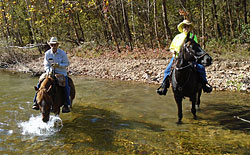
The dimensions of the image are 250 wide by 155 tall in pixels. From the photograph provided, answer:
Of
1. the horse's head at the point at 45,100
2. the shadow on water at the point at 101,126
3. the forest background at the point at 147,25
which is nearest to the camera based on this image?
the shadow on water at the point at 101,126

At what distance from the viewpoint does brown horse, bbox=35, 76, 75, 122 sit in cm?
605

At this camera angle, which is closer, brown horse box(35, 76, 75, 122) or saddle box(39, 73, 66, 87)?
brown horse box(35, 76, 75, 122)

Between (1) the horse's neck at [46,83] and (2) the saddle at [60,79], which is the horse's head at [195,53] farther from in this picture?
(1) the horse's neck at [46,83]

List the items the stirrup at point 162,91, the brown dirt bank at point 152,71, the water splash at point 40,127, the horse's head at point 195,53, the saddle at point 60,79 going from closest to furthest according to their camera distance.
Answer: the horse's head at point 195,53
the water splash at point 40,127
the saddle at point 60,79
the stirrup at point 162,91
the brown dirt bank at point 152,71

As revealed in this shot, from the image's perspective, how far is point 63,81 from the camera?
6957 millimetres

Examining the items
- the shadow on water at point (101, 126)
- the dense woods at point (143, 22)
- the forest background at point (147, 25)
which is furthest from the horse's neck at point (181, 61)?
the dense woods at point (143, 22)

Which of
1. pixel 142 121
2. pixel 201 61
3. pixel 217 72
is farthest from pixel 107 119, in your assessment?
pixel 217 72

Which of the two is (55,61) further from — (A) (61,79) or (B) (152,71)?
(B) (152,71)

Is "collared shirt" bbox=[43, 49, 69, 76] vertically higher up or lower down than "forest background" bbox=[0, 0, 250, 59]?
lower down

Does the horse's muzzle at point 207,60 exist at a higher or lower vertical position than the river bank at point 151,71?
higher

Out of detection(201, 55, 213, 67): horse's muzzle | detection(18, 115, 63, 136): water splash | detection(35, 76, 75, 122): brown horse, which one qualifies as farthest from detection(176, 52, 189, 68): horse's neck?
detection(18, 115, 63, 136): water splash

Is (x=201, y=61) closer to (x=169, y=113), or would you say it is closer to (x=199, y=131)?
(x=199, y=131)

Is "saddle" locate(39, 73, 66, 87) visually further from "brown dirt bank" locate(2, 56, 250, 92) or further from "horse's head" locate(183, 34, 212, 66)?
"brown dirt bank" locate(2, 56, 250, 92)

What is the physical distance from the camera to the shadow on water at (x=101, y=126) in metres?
5.92
